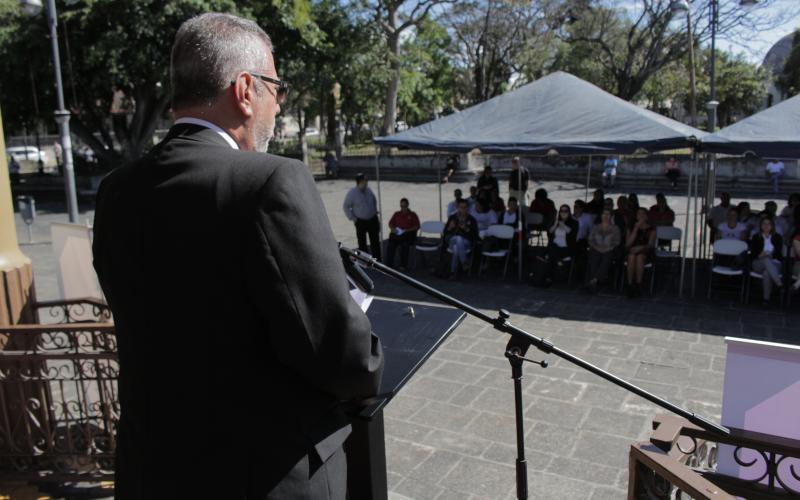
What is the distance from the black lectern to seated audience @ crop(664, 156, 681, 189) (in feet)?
68.6

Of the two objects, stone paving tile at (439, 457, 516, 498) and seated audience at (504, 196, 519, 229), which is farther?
seated audience at (504, 196, 519, 229)

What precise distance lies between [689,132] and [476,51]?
26.3 metres

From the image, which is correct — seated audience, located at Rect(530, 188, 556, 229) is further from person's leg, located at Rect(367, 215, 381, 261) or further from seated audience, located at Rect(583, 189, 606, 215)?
person's leg, located at Rect(367, 215, 381, 261)

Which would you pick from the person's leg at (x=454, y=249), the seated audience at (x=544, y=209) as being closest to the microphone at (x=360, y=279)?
the person's leg at (x=454, y=249)

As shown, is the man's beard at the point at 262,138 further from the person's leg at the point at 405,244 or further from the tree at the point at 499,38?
the tree at the point at 499,38

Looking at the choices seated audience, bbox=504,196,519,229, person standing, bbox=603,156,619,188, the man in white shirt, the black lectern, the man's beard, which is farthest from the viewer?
person standing, bbox=603,156,619,188

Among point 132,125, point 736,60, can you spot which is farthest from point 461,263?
point 736,60

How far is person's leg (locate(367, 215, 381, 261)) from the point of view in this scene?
10.6 metres

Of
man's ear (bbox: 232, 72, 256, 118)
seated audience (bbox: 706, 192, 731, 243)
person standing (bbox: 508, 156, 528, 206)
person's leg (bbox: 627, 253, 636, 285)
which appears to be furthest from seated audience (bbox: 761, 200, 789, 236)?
man's ear (bbox: 232, 72, 256, 118)

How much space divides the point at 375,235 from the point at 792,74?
4278 cm

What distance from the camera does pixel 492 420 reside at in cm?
486

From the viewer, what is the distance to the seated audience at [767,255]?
7881 millimetres

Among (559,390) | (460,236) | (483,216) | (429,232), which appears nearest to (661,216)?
(483,216)

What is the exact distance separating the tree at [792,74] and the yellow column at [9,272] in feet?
154
